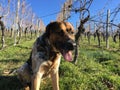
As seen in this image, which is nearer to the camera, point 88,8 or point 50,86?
point 50,86

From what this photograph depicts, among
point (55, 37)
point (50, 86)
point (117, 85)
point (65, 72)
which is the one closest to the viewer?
point (55, 37)

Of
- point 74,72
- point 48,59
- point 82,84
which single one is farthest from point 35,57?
point 74,72

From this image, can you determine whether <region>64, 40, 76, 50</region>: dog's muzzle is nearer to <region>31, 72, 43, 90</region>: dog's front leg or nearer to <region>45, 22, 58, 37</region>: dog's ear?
<region>45, 22, 58, 37</region>: dog's ear

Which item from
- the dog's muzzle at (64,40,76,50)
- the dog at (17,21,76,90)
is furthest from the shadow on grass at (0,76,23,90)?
the dog's muzzle at (64,40,76,50)

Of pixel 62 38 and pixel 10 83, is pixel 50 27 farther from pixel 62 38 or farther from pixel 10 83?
pixel 10 83

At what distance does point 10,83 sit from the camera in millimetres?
7031

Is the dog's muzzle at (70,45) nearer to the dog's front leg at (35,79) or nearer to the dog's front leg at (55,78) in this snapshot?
the dog's front leg at (35,79)

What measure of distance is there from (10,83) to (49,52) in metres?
2.12

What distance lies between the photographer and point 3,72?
8.16 m

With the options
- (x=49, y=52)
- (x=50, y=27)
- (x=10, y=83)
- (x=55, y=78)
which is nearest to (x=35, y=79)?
(x=49, y=52)

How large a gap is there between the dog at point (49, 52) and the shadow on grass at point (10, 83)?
540 millimetres

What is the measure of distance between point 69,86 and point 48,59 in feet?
5.40

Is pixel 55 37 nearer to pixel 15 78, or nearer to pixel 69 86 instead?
pixel 69 86

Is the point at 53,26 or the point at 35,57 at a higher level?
the point at 53,26
